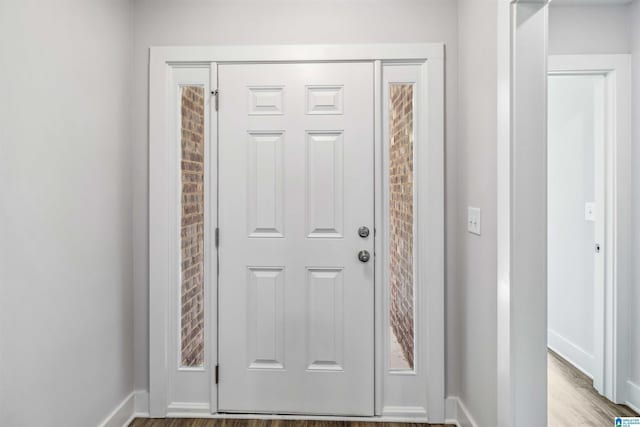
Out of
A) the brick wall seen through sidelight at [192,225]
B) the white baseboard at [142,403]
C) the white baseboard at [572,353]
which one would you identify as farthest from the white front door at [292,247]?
the white baseboard at [572,353]

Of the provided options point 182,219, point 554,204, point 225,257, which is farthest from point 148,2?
point 554,204

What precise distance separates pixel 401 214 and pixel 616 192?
4.44 feet

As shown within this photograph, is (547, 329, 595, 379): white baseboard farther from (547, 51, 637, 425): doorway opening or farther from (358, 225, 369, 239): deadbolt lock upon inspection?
(358, 225, 369, 239): deadbolt lock

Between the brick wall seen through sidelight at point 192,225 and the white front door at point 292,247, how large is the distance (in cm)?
12

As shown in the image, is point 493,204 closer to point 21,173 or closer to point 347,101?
point 347,101

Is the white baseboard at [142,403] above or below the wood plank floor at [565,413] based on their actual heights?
above

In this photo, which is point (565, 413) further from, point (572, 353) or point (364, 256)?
point (364, 256)

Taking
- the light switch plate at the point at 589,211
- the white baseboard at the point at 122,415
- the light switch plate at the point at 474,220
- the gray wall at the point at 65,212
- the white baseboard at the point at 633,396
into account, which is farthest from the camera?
the light switch plate at the point at 589,211

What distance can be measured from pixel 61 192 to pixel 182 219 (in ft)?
2.25

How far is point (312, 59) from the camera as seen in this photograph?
2180mm

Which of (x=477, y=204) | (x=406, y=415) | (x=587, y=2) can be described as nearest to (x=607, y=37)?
(x=587, y=2)

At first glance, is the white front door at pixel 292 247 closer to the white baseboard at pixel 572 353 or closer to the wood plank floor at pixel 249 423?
the wood plank floor at pixel 249 423

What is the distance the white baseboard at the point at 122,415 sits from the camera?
2.00 meters

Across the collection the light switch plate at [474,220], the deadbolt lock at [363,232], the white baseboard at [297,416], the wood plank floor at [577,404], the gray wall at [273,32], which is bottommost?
the wood plank floor at [577,404]
